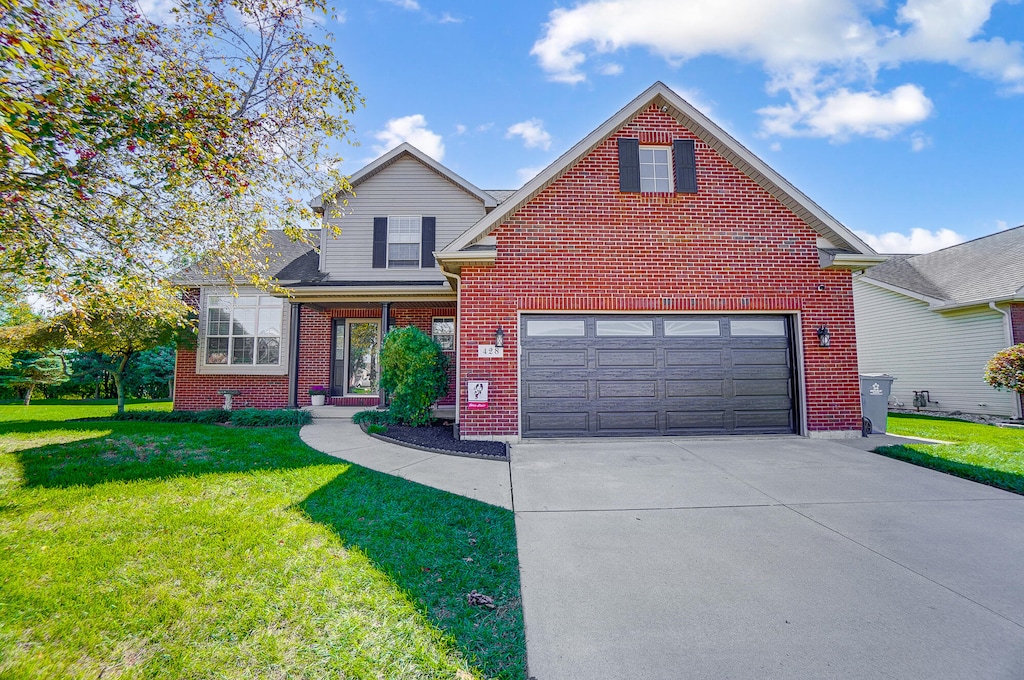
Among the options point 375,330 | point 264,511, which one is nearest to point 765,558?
point 264,511

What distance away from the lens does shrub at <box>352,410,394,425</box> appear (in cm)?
905

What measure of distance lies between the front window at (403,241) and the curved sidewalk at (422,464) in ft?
17.1

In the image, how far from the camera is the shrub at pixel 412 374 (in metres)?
8.62

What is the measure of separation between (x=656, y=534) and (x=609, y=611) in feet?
4.32

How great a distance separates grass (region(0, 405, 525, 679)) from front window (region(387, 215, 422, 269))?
25.5 ft

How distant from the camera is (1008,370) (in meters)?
10.7

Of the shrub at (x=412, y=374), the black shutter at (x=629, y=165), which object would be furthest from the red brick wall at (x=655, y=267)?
the shrub at (x=412, y=374)

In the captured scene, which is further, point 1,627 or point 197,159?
point 197,159

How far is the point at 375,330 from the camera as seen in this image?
12.6 meters

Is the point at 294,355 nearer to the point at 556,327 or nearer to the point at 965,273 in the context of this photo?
the point at 556,327

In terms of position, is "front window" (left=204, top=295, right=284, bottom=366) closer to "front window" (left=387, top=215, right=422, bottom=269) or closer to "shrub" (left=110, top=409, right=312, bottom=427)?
"shrub" (left=110, top=409, right=312, bottom=427)

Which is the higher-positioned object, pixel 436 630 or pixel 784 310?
pixel 784 310

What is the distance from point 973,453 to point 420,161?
1320 cm

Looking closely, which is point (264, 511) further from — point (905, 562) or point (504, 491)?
point (905, 562)
